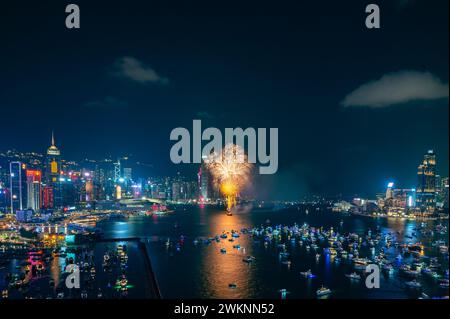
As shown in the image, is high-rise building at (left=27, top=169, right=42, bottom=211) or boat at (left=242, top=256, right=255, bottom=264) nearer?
boat at (left=242, top=256, right=255, bottom=264)

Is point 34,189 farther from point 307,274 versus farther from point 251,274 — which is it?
point 307,274

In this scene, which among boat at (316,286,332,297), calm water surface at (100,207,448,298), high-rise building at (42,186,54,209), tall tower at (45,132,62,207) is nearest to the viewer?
boat at (316,286,332,297)

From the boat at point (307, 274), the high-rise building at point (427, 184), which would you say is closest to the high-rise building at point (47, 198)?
the boat at point (307, 274)

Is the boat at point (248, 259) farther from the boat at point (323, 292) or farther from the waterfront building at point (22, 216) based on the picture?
the waterfront building at point (22, 216)

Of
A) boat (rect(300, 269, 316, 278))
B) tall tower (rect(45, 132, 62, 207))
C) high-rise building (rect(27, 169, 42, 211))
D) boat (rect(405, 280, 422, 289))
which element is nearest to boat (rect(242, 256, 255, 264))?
boat (rect(300, 269, 316, 278))

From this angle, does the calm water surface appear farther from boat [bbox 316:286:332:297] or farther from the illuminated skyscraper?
the illuminated skyscraper

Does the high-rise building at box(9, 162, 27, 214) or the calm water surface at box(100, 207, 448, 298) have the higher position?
the high-rise building at box(9, 162, 27, 214)

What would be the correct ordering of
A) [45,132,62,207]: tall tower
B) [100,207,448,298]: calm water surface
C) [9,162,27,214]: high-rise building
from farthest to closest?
[45,132,62,207]: tall tower < [9,162,27,214]: high-rise building < [100,207,448,298]: calm water surface
